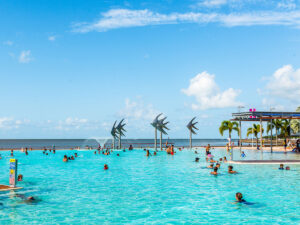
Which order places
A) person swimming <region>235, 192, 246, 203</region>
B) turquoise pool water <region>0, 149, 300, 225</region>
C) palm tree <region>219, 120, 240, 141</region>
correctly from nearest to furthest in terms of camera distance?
turquoise pool water <region>0, 149, 300, 225</region> → person swimming <region>235, 192, 246, 203</region> → palm tree <region>219, 120, 240, 141</region>

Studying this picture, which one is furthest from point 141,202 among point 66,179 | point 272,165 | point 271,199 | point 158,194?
point 272,165

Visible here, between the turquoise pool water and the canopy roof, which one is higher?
the canopy roof

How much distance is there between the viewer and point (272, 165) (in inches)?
1380

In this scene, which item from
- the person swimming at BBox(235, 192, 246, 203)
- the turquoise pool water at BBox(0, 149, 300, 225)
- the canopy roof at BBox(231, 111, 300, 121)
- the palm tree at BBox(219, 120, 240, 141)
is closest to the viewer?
the turquoise pool water at BBox(0, 149, 300, 225)

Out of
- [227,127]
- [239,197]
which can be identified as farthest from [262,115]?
[227,127]

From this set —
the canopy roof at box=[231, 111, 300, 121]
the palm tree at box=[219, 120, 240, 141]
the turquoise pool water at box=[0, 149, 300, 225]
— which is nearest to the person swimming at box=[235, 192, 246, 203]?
the turquoise pool water at box=[0, 149, 300, 225]

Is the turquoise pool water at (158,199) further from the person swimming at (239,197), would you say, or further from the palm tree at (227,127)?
the palm tree at (227,127)

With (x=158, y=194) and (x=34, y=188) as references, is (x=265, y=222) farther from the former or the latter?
(x=34, y=188)

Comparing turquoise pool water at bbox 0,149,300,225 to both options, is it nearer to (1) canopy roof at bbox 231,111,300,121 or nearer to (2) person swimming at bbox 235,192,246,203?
(2) person swimming at bbox 235,192,246,203

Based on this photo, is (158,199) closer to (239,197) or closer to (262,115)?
(239,197)

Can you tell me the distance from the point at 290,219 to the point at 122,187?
1306cm

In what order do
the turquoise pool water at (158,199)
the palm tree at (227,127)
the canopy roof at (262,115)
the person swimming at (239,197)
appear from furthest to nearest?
the palm tree at (227,127)
the canopy roof at (262,115)
the person swimming at (239,197)
the turquoise pool water at (158,199)

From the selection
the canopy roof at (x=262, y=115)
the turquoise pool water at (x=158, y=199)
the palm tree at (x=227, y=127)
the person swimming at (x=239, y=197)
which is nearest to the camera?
the turquoise pool water at (x=158, y=199)

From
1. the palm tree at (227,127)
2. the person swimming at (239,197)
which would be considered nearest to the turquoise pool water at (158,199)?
the person swimming at (239,197)
